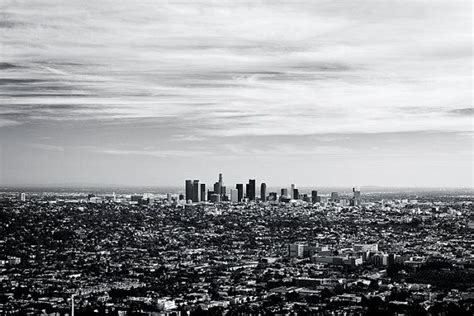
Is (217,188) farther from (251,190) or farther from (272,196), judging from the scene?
(272,196)

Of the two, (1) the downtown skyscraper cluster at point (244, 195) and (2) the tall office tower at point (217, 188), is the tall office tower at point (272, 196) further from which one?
(2) the tall office tower at point (217, 188)

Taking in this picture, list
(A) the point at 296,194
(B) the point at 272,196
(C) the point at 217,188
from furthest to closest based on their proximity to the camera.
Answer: (A) the point at 296,194, (B) the point at 272,196, (C) the point at 217,188

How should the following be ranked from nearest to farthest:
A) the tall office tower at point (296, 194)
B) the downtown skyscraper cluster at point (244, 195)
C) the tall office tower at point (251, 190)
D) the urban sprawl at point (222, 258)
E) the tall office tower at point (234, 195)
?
the urban sprawl at point (222, 258) < the tall office tower at point (251, 190) < the downtown skyscraper cluster at point (244, 195) < the tall office tower at point (234, 195) < the tall office tower at point (296, 194)

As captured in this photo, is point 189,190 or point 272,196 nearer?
point 189,190

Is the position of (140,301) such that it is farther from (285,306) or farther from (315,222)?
(315,222)

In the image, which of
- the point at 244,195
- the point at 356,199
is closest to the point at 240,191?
the point at 244,195

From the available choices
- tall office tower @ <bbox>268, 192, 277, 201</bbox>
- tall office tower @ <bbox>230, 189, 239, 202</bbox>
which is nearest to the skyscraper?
tall office tower @ <bbox>230, 189, 239, 202</bbox>

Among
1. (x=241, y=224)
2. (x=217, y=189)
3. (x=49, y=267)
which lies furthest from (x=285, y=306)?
(x=217, y=189)

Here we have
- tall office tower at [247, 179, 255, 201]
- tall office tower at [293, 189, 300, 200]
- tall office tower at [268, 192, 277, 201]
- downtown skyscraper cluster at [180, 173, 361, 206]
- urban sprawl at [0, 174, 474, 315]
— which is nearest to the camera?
urban sprawl at [0, 174, 474, 315]

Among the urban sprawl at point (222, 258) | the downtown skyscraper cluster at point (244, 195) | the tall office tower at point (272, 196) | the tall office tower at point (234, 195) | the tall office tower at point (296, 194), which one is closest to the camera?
the urban sprawl at point (222, 258)

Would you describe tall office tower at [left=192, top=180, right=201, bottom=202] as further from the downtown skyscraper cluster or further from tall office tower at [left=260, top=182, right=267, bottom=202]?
tall office tower at [left=260, top=182, right=267, bottom=202]

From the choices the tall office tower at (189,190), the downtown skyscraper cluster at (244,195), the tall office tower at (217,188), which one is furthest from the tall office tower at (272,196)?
the tall office tower at (189,190)
